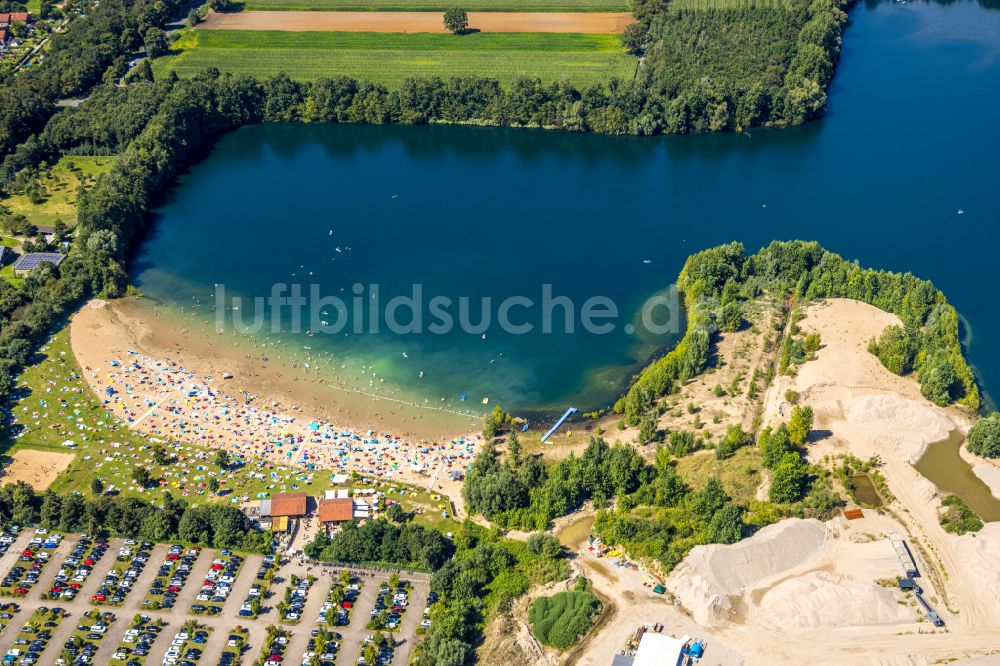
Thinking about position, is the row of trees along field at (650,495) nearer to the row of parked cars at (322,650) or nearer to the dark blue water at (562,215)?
the dark blue water at (562,215)

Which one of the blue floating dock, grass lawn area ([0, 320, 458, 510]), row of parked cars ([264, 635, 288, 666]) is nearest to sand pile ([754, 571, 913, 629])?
the blue floating dock

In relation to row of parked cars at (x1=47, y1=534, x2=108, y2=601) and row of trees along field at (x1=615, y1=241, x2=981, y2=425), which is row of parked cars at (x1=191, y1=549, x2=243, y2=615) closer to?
row of parked cars at (x1=47, y1=534, x2=108, y2=601)

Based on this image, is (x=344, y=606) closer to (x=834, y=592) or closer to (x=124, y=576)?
(x=124, y=576)

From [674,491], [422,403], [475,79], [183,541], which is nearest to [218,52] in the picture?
[475,79]

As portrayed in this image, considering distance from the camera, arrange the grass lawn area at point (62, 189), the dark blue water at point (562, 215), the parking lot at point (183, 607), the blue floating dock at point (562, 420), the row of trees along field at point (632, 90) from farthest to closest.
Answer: the row of trees along field at point (632, 90) < the grass lawn area at point (62, 189) < the dark blue water at point (562, 215) < the blue floating dock at point (562, 420) < the parking lot at point (183, 607)

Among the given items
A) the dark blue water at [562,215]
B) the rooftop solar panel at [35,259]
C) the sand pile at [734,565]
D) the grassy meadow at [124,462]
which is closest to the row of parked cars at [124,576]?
the grassy meadow at [124,462]

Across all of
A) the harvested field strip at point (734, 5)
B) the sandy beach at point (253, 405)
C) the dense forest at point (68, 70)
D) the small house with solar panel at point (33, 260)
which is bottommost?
the sandy beach at point (253, 405)
